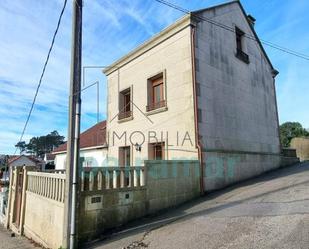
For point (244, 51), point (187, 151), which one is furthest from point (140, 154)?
point (244, 51)

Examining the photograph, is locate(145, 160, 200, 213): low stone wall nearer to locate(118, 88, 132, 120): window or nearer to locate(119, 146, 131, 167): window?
locate(119, 146, 131, 167): window

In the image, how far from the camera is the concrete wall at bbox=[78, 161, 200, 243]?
6355 mm

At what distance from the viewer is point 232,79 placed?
12281mm

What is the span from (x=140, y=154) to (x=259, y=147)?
5.72 m

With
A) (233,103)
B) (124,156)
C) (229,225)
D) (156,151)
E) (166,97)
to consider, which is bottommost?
(229,225)

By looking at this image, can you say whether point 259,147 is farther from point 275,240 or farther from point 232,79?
point 275,240

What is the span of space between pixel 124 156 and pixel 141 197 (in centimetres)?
675

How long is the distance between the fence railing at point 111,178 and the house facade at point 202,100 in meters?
2.99

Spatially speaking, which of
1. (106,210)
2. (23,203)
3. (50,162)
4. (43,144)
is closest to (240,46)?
(106,210)

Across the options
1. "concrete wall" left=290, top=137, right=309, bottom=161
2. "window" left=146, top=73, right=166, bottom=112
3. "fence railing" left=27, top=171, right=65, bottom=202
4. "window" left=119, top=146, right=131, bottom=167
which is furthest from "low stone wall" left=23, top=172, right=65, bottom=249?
"concrete wall" left=290, top=137, right=309, bottom=161

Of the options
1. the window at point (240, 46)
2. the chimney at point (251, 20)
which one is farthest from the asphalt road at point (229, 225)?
the chimney at point (251, 20)

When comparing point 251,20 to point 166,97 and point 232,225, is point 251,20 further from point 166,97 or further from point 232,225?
point 232,225

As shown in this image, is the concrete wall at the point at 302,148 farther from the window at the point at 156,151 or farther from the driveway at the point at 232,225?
the driveway at the point at 232,225

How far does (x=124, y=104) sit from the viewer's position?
14656mm
